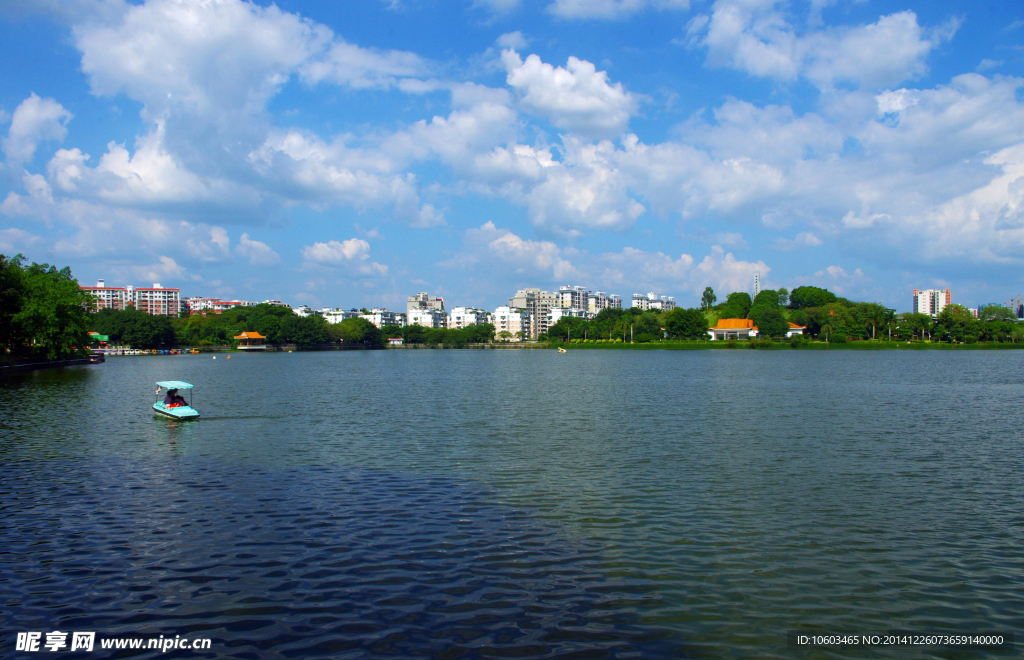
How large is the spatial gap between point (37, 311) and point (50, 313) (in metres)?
2.35

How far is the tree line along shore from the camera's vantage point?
67562 mm

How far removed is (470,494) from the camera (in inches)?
571

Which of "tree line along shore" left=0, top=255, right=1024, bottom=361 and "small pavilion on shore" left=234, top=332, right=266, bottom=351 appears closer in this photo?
"tree line along shore" left=0, top=255, right=1024, bottom=361

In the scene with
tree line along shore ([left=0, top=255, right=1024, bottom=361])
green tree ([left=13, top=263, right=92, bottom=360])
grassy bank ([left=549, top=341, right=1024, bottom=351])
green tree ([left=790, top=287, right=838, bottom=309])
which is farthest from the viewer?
green tree ([left=790, top=287, right=838, bottom=309])

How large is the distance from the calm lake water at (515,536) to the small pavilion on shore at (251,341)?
15606cm

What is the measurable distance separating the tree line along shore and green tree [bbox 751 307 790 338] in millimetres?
240

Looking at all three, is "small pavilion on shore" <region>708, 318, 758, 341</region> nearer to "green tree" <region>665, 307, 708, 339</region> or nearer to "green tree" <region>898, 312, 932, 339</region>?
"green tree" <region>665, 307, 708, 339</region>

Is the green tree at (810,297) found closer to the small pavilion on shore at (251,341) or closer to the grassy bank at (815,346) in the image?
the grassy bank at (815,346)

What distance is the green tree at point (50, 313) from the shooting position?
64.2 metres

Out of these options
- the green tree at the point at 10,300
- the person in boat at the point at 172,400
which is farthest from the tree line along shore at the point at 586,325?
the person in boat at the point at 172,400

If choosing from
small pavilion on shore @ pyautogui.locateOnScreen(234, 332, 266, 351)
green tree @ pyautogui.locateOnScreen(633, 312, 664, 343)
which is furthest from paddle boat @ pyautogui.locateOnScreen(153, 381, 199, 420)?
small pavilion on shore @ pyautogui.locateOnScreen(234, 332, 266, 351)

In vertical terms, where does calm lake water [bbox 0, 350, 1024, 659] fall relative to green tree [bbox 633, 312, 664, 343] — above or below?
below

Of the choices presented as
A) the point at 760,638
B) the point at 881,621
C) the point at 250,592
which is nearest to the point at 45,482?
the point at 250,592

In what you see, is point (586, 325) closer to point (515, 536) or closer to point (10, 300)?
point (10, 300)
